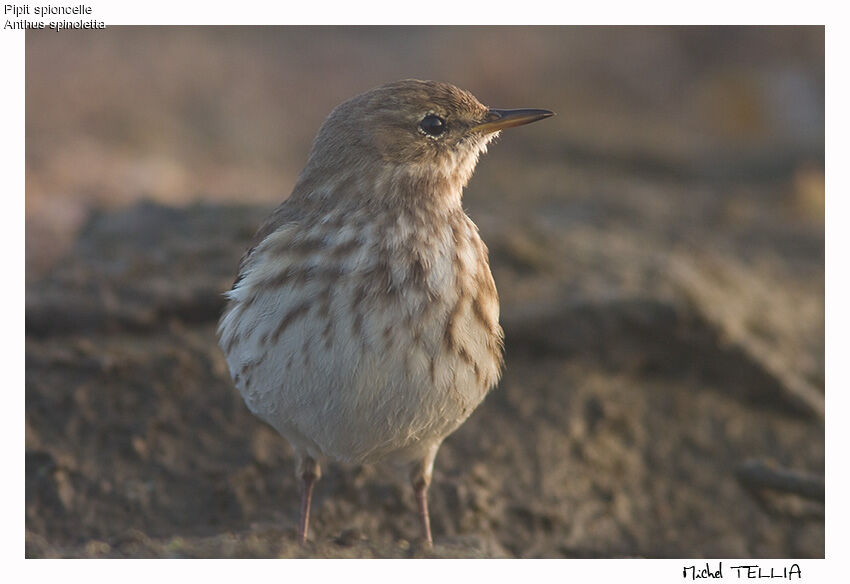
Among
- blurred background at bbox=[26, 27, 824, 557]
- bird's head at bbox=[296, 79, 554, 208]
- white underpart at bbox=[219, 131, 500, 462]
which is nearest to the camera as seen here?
white underpart at bbox=[219, 131, 500, 462]

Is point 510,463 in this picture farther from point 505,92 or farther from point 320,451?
point 505,92

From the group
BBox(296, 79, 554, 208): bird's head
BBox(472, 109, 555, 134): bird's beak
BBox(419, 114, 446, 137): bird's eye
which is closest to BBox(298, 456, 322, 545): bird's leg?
BBox(296, 79, 554, 208): bird's head

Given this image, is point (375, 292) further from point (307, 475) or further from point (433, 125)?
point (307, 475)

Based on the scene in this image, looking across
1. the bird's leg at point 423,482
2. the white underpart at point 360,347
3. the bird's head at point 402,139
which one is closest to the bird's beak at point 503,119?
the bird's head at point 402,139

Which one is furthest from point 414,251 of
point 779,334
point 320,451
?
point 779,334

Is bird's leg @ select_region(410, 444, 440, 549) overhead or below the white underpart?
below

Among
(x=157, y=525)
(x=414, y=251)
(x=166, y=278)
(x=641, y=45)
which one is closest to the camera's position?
(x=414, y=251)

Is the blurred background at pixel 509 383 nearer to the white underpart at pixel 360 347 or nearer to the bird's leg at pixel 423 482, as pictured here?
the bird's leg at pixel 423 482

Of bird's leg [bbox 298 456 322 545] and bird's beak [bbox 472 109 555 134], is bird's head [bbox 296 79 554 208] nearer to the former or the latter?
bird's beak [bbox 472 109 555 134]
